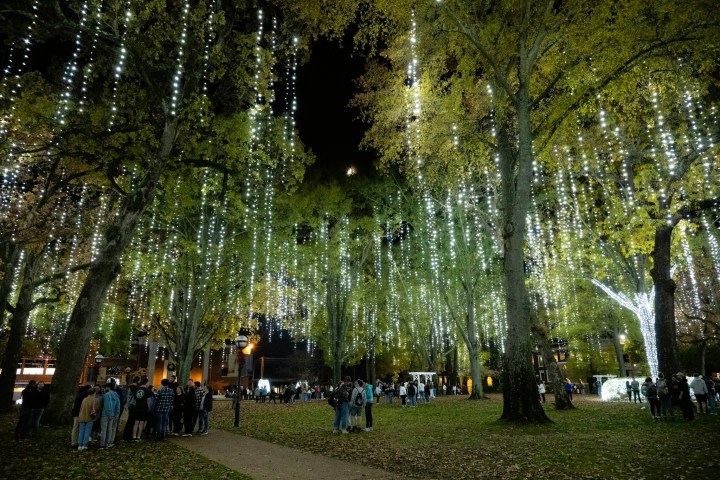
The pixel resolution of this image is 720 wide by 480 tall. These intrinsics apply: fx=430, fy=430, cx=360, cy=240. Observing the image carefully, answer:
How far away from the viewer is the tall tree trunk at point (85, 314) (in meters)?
11.7

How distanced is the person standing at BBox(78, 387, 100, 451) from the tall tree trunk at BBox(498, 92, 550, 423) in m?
10.0

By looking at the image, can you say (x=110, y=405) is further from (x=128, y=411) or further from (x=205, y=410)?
(x=205, y=410)

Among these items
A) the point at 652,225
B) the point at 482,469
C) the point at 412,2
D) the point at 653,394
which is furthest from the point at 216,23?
the point at 653,394

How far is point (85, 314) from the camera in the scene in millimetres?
11789

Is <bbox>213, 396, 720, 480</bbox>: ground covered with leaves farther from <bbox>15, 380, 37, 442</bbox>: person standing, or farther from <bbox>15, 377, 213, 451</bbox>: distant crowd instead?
<bbox>15, 380, 37, 442</bbox>: person standing

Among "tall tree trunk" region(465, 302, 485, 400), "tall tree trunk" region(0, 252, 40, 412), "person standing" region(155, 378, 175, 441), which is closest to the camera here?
"person standing" region(155, 378, 175, 441)

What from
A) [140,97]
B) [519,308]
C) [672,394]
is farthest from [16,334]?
[672,394]

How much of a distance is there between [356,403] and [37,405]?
8044mm

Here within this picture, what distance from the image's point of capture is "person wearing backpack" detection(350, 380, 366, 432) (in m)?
12.1

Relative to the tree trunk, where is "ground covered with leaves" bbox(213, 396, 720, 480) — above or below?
below

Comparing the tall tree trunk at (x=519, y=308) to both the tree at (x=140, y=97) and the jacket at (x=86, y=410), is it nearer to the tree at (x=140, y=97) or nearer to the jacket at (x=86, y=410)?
the tree at (x=140, y=97)

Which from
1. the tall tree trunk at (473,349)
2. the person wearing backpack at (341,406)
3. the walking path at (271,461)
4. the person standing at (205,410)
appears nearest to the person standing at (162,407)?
the walking path at (271,461)

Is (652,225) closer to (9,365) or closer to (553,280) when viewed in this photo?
(553,280)

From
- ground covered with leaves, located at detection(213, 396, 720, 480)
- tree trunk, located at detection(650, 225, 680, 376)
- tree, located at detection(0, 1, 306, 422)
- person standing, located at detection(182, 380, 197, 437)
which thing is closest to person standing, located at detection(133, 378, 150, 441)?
person standing, located at detection(182, 380, 197, 437)
